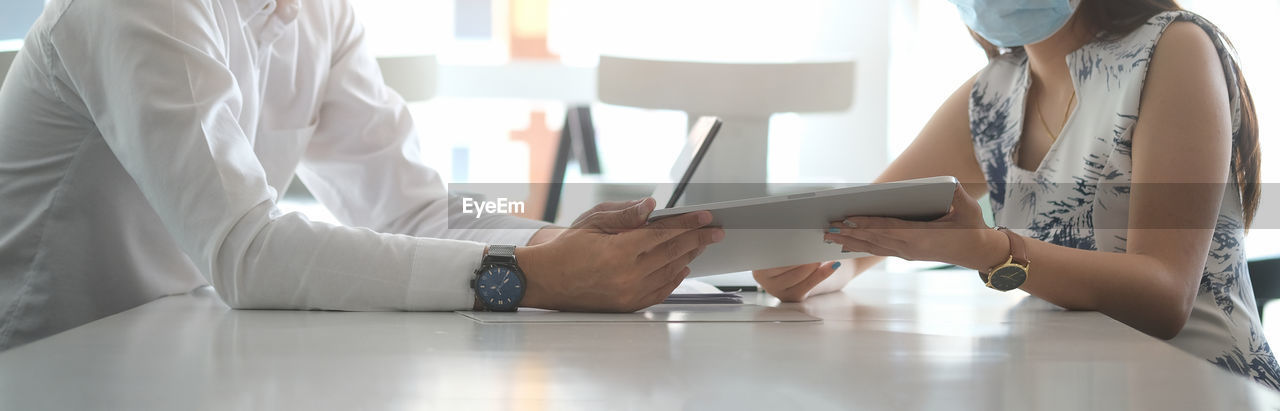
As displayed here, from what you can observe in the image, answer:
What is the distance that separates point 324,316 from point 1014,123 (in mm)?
1034

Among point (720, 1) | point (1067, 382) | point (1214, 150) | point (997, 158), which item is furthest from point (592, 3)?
point (1067, 382)

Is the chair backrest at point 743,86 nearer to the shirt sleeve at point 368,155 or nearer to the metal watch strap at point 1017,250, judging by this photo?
the shirt sleeve at point 368,155

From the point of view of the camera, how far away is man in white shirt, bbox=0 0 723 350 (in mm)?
917

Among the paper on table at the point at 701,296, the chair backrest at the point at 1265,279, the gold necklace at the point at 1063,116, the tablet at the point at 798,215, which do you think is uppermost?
the gold necklace at the point at 1063,116

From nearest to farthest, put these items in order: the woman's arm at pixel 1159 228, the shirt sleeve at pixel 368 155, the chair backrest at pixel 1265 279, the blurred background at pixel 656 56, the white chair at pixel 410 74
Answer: the woman's arm at pixel 1159 228, the shirt sleeve at pixel 368 155, the chair backrest at pixel 1265 279, the white chair at pixel 410 74, the blurred background at pixel 656 56

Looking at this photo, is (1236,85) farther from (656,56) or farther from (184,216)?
(656,56)

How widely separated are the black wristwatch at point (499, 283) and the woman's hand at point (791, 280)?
326 mm

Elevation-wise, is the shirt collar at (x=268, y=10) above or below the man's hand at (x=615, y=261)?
above

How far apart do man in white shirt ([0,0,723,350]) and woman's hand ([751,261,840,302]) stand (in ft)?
0.63

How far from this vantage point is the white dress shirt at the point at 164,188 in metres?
0.92

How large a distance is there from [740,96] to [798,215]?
1.94 m

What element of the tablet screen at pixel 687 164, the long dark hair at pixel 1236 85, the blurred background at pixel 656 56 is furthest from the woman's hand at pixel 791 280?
the blurred background at pixel 656 56

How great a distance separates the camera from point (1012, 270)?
104 centimetres

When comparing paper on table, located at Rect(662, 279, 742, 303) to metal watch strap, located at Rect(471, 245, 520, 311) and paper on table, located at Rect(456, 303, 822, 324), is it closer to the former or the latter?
paper on table, located at Rect(456, 303, 822, 324)
